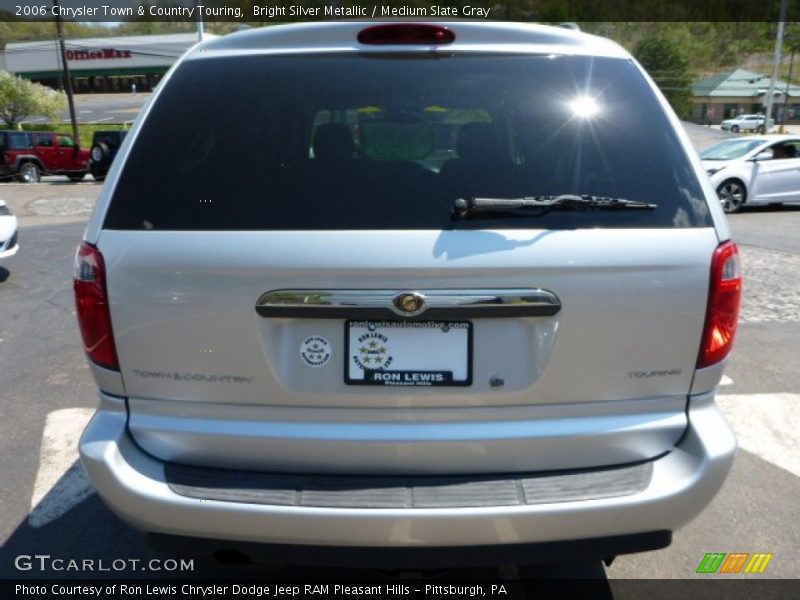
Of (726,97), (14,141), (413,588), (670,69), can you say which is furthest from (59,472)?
(670,69)

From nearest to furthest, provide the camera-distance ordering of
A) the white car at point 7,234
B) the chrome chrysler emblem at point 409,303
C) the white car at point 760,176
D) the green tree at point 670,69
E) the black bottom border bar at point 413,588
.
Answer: the chrome chrysler emblem at point 409,303, the black bottom border bar at point 413,588, the white car at point 7,234, the white car at point 760,176, the green tree at point 670,69

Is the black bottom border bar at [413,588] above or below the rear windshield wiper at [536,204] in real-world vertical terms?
below

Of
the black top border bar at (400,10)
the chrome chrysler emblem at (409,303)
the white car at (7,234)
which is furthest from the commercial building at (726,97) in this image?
the chrome chrysler emblem at (409,303)

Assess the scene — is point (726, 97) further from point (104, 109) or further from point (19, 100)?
point (19, 100)

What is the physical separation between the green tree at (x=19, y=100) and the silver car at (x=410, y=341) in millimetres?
51530

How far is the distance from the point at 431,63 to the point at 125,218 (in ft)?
3.54

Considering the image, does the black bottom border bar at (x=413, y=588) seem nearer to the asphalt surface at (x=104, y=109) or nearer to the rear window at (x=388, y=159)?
the rear window at (x=388, y=159)

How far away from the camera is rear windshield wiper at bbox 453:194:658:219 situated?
1928 mm

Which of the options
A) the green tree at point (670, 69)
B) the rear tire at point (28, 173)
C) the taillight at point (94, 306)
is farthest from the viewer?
the green tree at point (670, 69)

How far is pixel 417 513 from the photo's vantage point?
190 centimetres

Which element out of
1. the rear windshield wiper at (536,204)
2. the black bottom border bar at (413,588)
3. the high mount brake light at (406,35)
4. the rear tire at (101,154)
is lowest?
the black bottom border bar at (413,588)

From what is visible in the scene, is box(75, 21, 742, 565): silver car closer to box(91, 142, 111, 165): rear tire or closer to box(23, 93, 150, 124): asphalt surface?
box(91, 142, 111, 165): rear tire

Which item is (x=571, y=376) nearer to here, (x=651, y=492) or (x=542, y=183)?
(x=651, y=492)

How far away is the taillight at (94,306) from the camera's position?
2.00 meters
